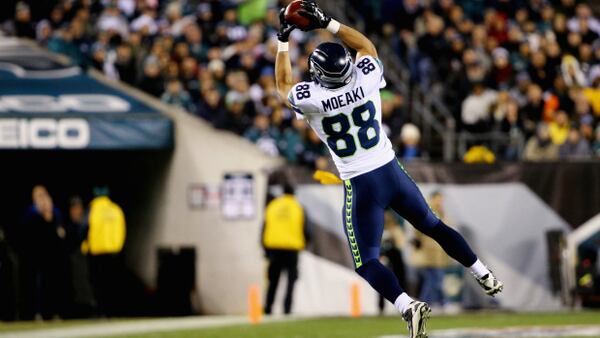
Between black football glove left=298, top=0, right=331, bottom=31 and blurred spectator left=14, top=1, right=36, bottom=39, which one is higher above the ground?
blurred spectator left=14, top=1, right=36, bottom=39

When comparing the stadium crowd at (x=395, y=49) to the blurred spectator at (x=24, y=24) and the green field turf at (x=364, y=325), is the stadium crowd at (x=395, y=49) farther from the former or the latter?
the green field turf at (x=364, y=325)

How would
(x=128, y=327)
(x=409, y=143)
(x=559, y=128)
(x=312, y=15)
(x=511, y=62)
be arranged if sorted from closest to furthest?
1. (x=312, y=15)
2. (x=128, y=327)
3. (x=409, y=143)
4. (x=559, y=128)
5. (x=511, y=62)

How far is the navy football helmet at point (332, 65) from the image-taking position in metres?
10.0

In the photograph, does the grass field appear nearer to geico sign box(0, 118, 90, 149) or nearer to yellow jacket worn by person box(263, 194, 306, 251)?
yellow jacket worn by person box(263, 194, 306, 251)

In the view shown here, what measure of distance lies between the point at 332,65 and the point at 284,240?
7599 mm

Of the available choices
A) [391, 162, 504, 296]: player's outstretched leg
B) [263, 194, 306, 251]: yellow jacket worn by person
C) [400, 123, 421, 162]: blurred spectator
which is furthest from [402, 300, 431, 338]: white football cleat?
[400, 123, 421, 162]: blurred spectator

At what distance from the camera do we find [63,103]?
63.7 ft

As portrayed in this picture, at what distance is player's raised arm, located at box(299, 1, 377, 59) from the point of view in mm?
9977

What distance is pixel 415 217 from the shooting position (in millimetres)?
10305

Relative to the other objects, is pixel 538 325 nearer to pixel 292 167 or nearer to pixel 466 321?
pixel 466 321

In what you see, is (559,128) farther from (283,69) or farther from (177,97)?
(283,69)

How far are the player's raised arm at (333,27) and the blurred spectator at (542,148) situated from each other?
8755mm

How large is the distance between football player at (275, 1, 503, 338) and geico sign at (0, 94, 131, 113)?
937 centimetres

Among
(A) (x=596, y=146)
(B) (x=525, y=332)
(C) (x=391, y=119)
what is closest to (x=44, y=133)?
(C) (x=391, y=119)
